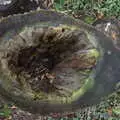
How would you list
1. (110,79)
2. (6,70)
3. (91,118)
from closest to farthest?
1. (6,70)
2. (110,79)
3. (91,118)

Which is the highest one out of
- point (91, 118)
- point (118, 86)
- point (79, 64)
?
point (79, 64)

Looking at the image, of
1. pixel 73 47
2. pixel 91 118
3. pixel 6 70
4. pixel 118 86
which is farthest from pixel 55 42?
pixel 91 118

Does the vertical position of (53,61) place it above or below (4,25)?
below

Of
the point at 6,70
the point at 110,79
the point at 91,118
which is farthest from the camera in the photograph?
the point at 91,118

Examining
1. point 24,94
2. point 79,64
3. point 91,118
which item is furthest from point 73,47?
point 91,118

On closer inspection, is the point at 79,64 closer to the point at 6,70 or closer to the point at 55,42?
the point at 55,42

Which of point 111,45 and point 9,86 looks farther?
point 111,45
